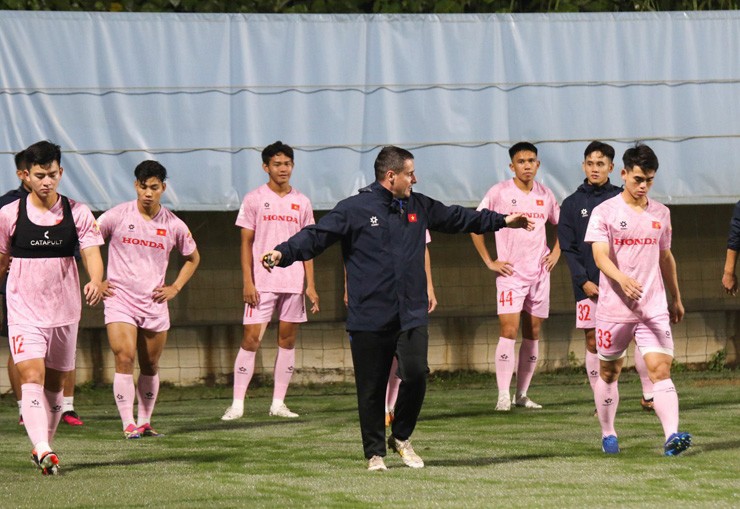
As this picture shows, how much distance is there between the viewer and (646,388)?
36.5ft

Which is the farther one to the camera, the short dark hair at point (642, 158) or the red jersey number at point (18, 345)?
the short dark hair at point (642, 158)

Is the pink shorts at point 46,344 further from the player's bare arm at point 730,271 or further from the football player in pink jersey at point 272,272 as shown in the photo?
the player's bare arm at point 730,271

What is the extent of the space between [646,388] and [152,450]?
12.7ft

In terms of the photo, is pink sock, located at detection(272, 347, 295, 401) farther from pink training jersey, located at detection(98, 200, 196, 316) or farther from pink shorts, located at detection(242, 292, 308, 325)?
pink training jersey, located at detection(98, 200, 196, 316)

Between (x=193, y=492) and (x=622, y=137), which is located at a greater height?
(x=622, y=137)

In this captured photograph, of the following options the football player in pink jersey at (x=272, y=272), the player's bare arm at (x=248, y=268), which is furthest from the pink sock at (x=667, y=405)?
the player's bare arm at (x=248, y=268)

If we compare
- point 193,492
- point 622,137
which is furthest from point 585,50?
point 193,492

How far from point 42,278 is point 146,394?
2.15 meters

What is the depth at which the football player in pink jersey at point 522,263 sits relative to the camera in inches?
464

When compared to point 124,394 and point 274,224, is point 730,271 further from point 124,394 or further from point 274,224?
point 124,394

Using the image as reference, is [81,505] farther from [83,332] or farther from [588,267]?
[83,332]

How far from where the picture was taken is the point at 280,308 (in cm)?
1158

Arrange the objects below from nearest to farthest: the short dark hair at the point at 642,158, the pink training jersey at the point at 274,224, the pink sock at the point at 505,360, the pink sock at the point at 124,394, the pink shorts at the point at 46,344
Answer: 1. the pink shorts at the point at 46,344
2. the short dark hair at the point at 642,158
3. the pink sock at the point at 124,394
4. the pink training jersey at the point at 274,224
5. the pink sock at the point at 505,360

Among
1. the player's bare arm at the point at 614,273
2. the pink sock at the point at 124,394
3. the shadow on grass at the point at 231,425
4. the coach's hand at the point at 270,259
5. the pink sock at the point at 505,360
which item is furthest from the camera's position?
the pink sock at the point at 505,360
